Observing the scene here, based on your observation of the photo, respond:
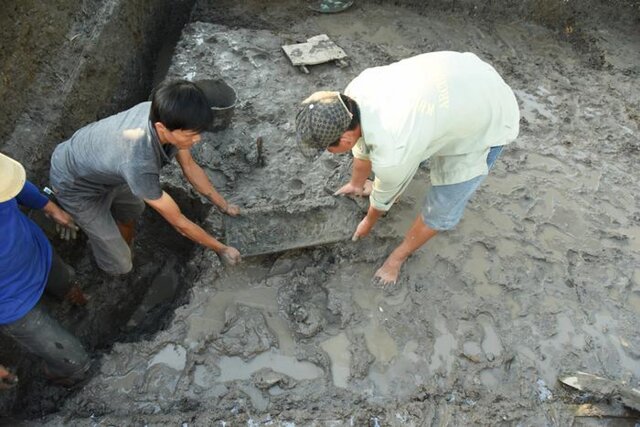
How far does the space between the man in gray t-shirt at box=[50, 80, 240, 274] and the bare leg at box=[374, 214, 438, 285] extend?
1019 mm

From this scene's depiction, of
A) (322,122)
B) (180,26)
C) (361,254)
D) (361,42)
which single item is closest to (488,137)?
(322,122)

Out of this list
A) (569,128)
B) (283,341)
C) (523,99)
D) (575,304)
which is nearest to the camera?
(283,341)

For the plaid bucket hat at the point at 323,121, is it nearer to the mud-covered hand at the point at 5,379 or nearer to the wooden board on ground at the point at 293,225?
the wooden board on ground at the point at 293,225

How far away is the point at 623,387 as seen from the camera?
2.77 meters

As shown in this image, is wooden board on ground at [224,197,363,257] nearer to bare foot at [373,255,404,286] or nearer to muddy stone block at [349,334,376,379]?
bare foot at [373,255,404,286]

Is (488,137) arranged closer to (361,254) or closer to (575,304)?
(361,254)

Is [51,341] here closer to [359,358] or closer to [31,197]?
[31,197]

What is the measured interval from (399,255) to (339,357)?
2.56 feet

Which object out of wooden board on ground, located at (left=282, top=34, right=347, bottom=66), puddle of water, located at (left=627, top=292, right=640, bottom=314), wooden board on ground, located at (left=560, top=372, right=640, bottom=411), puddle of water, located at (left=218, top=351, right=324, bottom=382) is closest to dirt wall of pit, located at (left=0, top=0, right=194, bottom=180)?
wooden board on ground, located at (left=282, top=34, right=347, bottom=66)

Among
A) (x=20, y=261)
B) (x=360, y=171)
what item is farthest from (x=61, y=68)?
(x=360, y=171)

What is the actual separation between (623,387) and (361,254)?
1795 mm

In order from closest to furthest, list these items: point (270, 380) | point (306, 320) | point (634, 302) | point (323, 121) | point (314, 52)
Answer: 1. point (323, 121)
2. point (270, 380)
3. point (306, 320)
4. point (634, 302)
5. point (314, 52)

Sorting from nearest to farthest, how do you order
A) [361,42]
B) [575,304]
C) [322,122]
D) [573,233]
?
[322,122] → [575,304] → [573,233] → [361,42]

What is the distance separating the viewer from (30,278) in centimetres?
241
